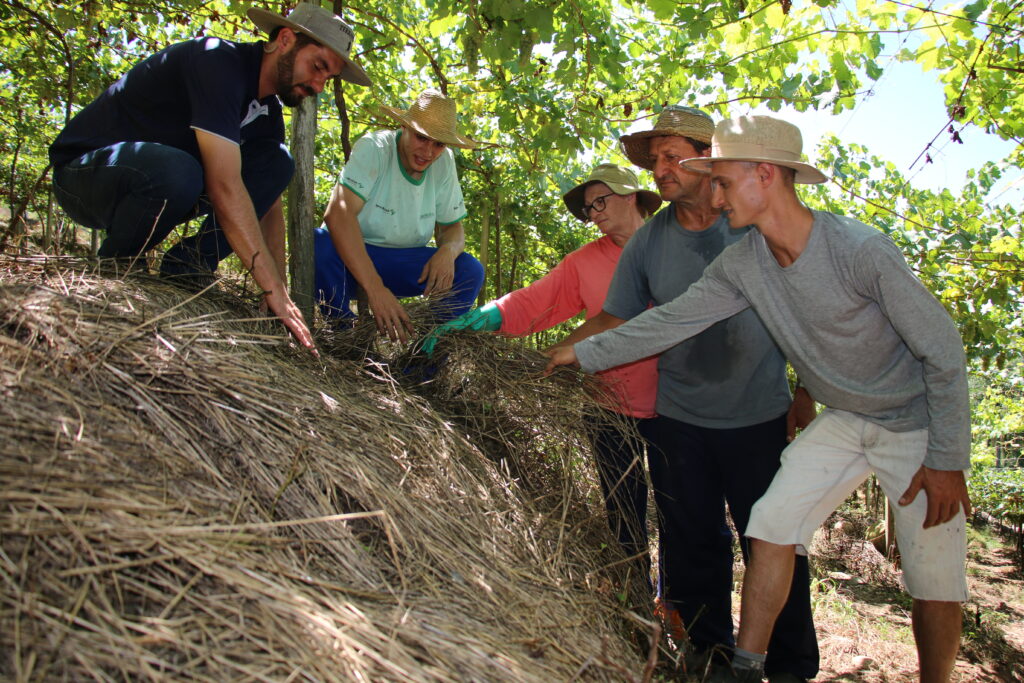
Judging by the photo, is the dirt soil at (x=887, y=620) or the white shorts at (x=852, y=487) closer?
the white shorts at (x=852, y=487)

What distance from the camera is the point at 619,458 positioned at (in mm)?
3098

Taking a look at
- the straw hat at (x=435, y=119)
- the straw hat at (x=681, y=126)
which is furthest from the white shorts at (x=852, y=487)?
the straw hat at (x=435, y=119)

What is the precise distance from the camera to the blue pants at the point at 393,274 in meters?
3.57

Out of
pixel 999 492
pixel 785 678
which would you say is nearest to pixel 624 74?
pixel 785 678

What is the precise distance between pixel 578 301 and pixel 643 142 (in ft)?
2.76

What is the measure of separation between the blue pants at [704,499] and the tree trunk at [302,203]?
1.77m

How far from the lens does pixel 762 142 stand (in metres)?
2.50

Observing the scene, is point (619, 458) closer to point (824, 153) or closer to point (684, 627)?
point (684, 627)

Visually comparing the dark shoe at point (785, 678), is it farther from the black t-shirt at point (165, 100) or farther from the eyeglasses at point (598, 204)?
the black t-shirt at point (165, 100)

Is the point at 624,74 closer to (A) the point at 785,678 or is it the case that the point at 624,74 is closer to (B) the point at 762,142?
(B) the point at 762,142

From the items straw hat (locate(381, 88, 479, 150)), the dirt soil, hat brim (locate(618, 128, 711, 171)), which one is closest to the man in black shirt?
straw hat (locate(381, 88, 479, 150))

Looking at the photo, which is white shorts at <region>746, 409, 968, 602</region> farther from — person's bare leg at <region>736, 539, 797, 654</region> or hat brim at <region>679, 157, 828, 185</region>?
hat brim at <region>679, 157, 828, 185</region>

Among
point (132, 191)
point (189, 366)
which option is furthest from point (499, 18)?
A: point (189, 366)

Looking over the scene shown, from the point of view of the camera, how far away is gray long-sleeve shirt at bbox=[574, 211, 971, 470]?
2299mm
